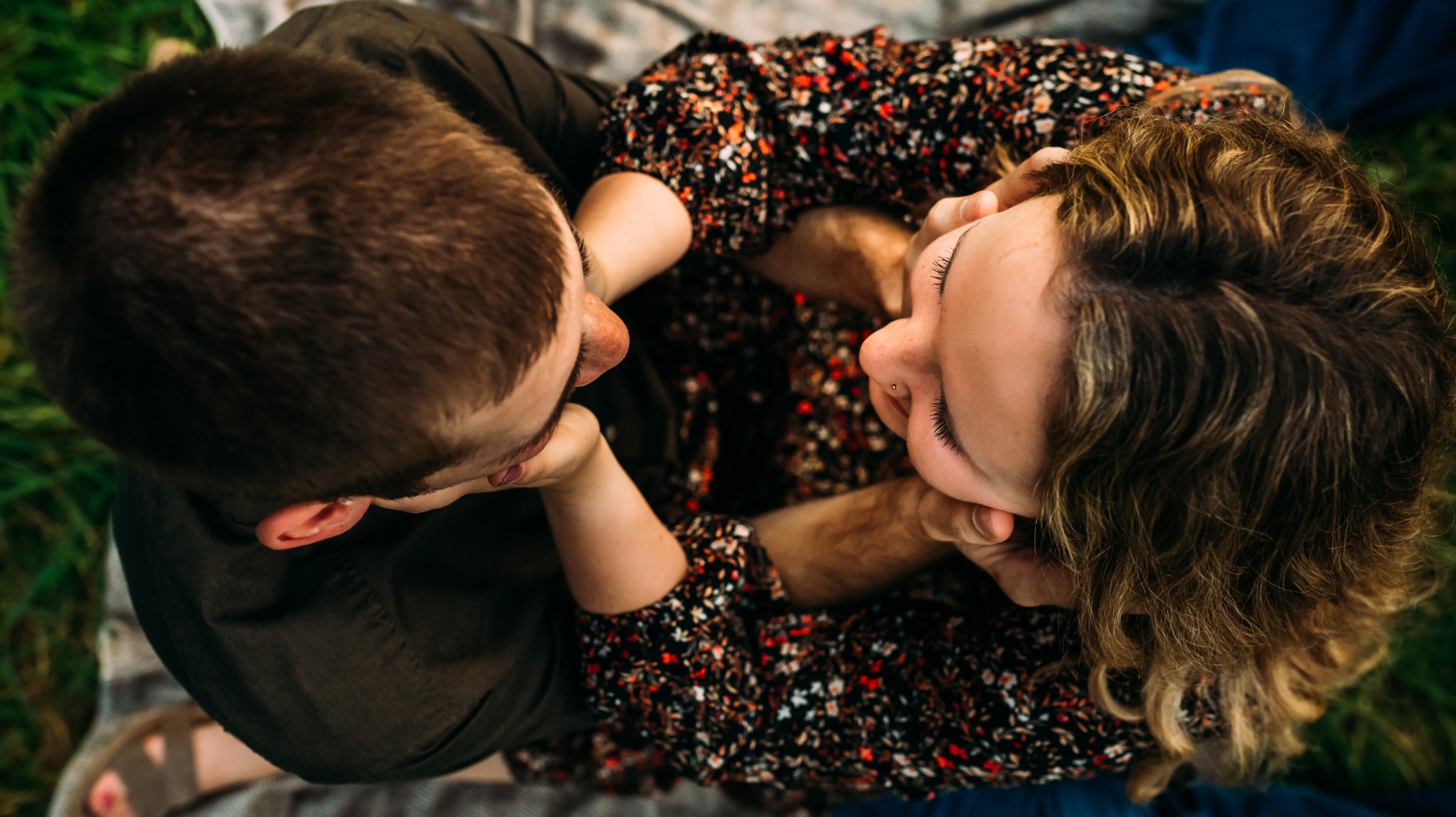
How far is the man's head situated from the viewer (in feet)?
1.99

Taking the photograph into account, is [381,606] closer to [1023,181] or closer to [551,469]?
[551,469]

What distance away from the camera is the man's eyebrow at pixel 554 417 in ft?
2.93

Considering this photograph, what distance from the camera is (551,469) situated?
1.04 meters

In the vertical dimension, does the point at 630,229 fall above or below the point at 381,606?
above

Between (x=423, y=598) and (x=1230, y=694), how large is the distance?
3.44 feet

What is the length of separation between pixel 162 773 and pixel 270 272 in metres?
1.42

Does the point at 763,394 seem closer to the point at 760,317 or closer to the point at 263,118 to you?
the point at 760,317

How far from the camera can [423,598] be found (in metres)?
1.18

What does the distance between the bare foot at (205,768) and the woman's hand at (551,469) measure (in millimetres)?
888

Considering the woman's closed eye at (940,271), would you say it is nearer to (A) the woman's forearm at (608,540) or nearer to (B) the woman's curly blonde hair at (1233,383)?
(B) the woman's curly blonde hair at (1233,383)

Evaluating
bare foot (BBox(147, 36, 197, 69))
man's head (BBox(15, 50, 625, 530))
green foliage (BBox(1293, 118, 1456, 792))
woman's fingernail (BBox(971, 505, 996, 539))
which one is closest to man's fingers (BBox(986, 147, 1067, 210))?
woman's fingernail (BBox(971, 505, 996, 539))

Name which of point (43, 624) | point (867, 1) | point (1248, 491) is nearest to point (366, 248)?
point (1248, 491)

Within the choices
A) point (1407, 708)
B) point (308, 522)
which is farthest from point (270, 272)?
point (1407, 708)

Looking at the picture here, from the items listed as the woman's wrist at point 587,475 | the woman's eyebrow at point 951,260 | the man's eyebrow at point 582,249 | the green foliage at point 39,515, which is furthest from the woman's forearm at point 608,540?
the green foliage at point 39,515
